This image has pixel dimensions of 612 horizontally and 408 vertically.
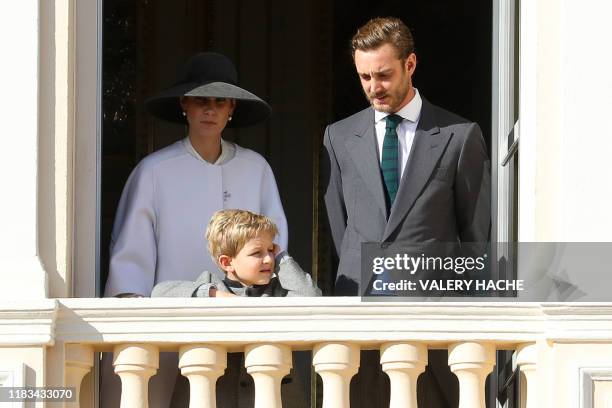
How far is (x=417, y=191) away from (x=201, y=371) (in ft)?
3.23

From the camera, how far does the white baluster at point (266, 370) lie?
7.36 meters

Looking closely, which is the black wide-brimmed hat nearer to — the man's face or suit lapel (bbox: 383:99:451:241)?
the man's face

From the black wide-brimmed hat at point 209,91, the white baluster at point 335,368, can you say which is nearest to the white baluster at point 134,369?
the white baluster at point 335,368

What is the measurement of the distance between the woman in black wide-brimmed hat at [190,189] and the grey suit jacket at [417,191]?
262mm

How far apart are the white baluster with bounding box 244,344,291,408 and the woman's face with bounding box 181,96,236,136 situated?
98cm

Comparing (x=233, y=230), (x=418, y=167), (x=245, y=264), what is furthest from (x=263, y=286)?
(x=418, y=167)

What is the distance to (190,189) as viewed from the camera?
8062mm

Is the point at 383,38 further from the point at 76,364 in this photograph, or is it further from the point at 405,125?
the point at 76,364

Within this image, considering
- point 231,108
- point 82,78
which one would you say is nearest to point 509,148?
point 231,108

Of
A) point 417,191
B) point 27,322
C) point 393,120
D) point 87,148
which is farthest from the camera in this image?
point 393,120

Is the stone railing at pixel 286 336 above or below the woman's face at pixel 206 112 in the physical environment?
below

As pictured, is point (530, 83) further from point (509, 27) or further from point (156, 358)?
point (156, 358)

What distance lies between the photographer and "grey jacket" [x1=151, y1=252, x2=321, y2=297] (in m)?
7.56

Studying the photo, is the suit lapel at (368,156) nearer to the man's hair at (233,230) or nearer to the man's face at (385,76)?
the man's face at (385,76)
